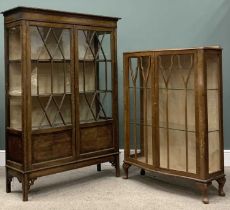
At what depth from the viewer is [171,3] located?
4328mm

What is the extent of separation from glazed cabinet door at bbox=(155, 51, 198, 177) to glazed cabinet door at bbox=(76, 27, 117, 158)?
571 mm

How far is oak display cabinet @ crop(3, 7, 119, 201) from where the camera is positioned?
3.22 metres

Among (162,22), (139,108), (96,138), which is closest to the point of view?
(96,138)

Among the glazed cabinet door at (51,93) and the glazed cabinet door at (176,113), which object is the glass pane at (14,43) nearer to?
the glazed cabinet door at (51,93)

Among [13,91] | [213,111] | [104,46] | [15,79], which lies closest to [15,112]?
[13,91]

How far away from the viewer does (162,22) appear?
4.36m

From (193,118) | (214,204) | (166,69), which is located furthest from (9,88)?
(214,204)

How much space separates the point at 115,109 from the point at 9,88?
1063 mm

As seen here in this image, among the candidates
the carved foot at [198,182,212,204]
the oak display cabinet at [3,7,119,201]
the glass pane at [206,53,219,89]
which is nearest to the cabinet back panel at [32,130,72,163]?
the oak display cabinet at [3,7,119,201]

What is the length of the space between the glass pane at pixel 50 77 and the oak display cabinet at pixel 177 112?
0.63 m

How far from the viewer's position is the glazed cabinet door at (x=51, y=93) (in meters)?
3.30

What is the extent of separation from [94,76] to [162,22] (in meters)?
1.12

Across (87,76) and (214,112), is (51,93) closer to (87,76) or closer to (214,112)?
(87,76)

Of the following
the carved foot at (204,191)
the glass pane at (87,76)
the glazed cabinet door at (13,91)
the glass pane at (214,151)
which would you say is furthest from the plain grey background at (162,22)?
the carved foot at (204,191)
